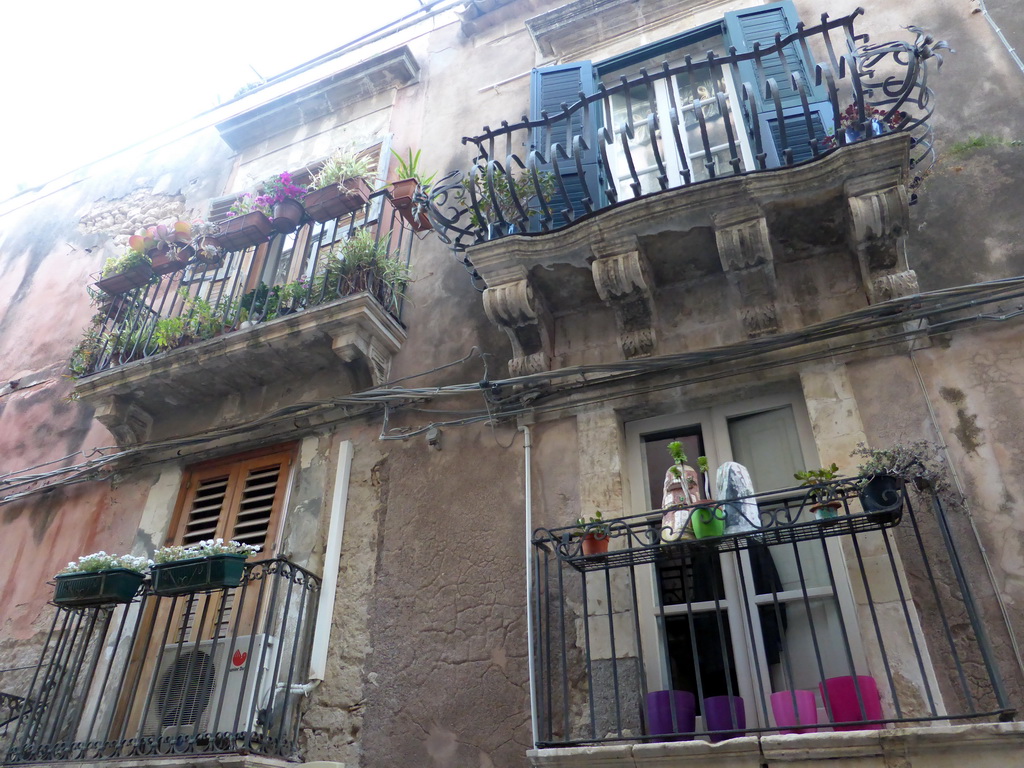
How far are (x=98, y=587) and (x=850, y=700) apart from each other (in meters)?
4.20

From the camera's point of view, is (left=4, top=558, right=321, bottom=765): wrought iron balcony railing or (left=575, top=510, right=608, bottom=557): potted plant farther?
(left=4, top=558, right=321, bottom=765): wrought iron balcony railing

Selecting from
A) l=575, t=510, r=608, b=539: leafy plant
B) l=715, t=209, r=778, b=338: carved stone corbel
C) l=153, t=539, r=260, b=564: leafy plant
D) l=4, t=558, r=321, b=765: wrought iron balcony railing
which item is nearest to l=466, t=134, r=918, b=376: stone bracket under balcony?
l=715, t=209, r=778, b=338: carved stone corbel

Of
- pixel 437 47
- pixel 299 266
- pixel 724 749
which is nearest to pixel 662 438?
pixel 724 749

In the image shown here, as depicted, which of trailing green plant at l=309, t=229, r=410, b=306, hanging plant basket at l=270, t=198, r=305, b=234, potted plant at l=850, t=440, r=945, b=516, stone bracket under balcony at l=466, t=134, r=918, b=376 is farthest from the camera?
hanging plant basket at l=270, t=198, r=305, b=234

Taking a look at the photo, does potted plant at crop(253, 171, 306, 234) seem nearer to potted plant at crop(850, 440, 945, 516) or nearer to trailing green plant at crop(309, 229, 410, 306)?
trailing green plant at crop(309, 229, 410, 306)

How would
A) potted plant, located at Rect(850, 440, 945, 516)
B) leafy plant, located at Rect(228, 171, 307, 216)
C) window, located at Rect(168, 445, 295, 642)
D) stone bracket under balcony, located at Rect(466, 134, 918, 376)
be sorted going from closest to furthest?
potted plant, located at Rect(850, 440, 945, 516)
stone bracket under balcony, located at Rect(466, 134, 918, 376)
window, located at Rect(168, 445, 295, 642)
leafy plant, located at Rect(228, 171, 307, 216)

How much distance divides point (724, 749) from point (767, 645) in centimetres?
87

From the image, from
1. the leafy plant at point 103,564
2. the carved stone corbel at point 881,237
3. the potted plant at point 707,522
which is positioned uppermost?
the carved stone corbel at point 881,237

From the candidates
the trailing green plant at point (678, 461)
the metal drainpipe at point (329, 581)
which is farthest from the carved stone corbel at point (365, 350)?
the trailing green plant at point (678, 461)

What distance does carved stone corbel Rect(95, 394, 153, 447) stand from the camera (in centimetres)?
641

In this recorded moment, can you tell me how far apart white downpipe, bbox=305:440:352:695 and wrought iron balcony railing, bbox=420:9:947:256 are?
1780 mm

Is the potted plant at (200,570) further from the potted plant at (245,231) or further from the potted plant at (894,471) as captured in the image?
the potted plant at (894,471)

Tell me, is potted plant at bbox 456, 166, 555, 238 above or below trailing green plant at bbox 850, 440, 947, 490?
above

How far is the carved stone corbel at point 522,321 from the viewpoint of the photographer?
16.9 feet
